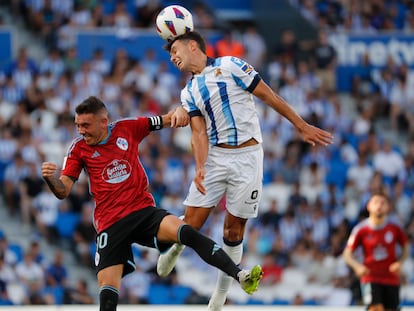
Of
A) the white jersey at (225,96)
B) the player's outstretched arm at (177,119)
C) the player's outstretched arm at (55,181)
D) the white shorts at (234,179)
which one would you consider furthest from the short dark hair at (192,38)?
the player's outstretched arm at (55,181)

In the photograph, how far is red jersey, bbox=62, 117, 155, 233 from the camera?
9492 mm

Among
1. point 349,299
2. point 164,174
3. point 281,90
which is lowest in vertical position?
point 349,299

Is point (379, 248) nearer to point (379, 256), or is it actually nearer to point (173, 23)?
point (379, 256)

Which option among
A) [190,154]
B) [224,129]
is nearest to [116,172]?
[224,129]

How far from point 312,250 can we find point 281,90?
3.65m

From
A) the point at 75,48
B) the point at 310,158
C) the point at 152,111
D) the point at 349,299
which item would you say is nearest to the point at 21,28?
the point at 75,48

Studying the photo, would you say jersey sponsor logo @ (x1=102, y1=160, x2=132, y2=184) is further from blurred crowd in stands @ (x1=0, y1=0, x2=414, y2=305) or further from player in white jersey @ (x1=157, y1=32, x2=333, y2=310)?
blurred crowd in stands @ (x1=0, y1=0, x2=414, y2=305)

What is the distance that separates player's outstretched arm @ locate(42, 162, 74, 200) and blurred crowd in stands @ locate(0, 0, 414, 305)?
20.9 feet

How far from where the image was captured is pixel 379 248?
1255cm

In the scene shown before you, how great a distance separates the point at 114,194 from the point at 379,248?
4.08 meters

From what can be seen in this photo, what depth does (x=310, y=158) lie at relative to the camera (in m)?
18.6

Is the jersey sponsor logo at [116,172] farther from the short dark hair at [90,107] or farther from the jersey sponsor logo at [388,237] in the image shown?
the jersey sponsor logo at [388,237]

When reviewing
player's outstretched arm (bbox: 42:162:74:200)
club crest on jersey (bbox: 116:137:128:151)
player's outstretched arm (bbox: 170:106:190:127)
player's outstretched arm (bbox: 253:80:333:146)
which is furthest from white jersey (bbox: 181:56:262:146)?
player's outstretched arm (bbox: 42:162:74:200)

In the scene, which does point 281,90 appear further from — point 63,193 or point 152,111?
point 63,193
